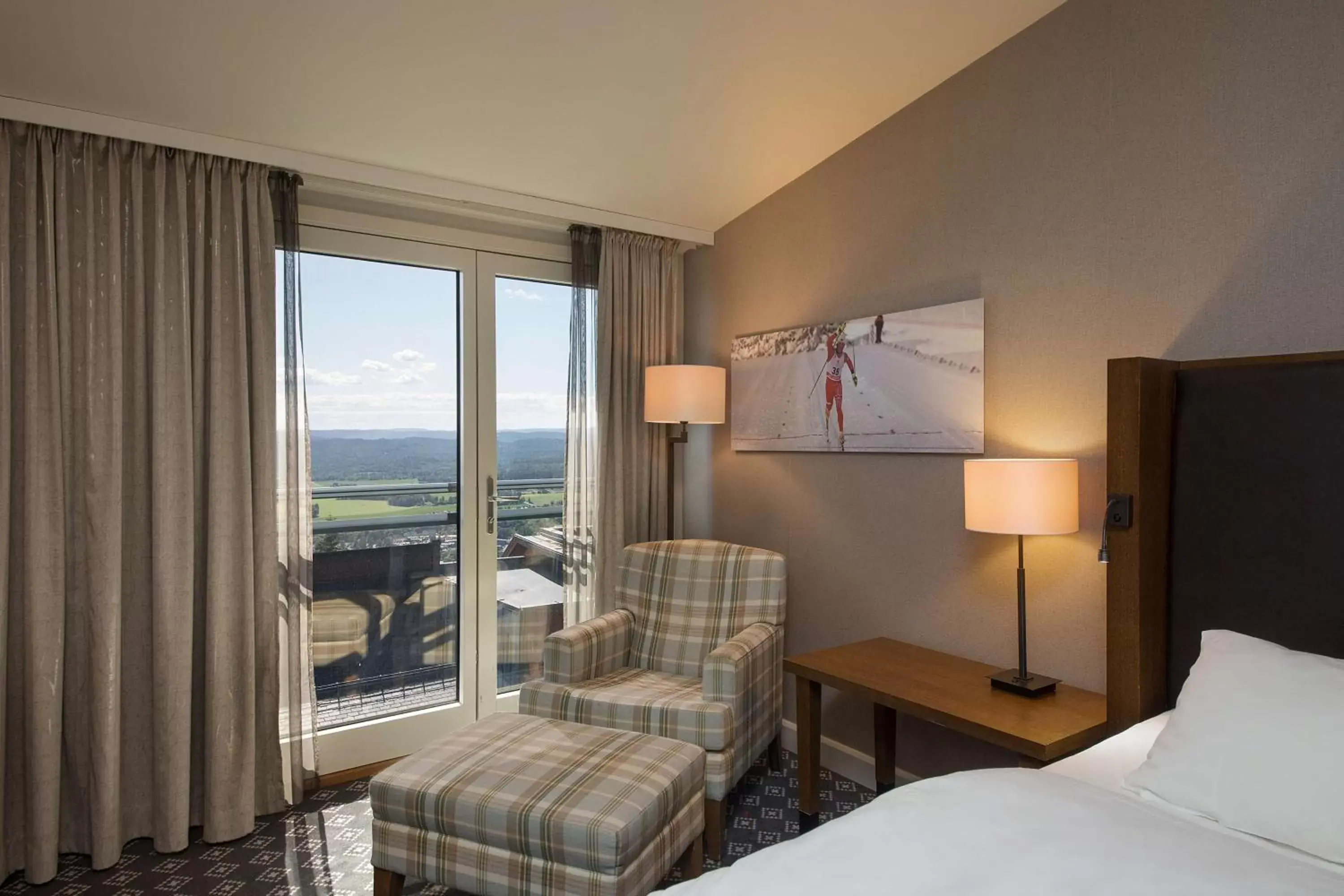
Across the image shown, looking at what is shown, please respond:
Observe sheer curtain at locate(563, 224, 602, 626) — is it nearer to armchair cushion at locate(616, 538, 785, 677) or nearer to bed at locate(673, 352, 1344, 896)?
armchair cushion at locate(616, 538, 785, 677)

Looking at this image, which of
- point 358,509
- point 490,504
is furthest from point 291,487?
point 490,504

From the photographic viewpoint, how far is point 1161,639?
2029mm

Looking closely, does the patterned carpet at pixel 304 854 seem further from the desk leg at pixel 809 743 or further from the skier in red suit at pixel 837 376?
the skier in red suit at pixel 837 376

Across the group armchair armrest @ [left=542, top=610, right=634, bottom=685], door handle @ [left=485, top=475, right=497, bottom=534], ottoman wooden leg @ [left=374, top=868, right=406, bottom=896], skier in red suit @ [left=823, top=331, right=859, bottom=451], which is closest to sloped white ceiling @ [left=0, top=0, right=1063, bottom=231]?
skier in red suit @ [left=823, top=331, right=859, bottom=451]

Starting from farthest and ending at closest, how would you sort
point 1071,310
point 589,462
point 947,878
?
point 589,462 < point 1071,310 < point 947,878

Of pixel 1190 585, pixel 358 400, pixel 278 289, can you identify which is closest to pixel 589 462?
pixel 358 400

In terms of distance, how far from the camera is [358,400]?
127 inches

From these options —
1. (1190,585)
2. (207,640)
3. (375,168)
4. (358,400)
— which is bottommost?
(207,640)

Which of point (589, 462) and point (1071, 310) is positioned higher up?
point (1071, 310)

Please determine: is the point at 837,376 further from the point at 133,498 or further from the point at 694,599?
the point at 133,498

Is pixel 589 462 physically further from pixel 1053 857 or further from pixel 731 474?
pixel 1053 857

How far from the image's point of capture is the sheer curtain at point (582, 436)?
3650 mm

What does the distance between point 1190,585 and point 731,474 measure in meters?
2.09

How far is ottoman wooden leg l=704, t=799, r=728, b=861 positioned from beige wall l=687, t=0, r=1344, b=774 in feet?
2.63
